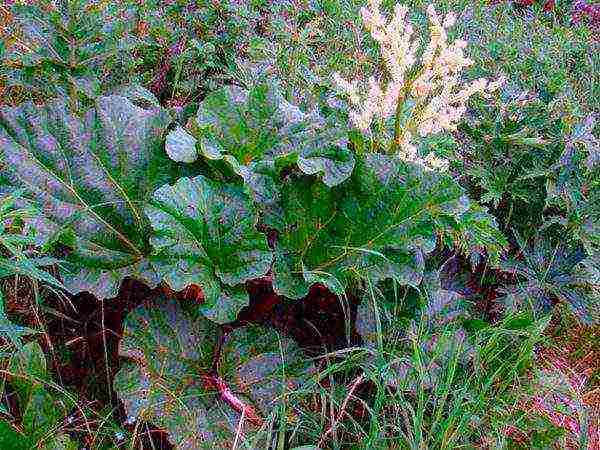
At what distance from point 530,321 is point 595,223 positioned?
0.58m

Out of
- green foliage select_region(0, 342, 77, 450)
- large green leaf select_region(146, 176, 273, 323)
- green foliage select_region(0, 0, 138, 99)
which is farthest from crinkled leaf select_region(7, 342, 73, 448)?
green foliage select_region(0, 0, 138, 99)

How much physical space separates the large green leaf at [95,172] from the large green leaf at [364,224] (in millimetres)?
381

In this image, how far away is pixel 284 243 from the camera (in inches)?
81.4

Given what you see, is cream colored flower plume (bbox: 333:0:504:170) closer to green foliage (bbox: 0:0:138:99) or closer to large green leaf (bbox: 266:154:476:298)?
large green leaf (bbox: 266:154:476:298)

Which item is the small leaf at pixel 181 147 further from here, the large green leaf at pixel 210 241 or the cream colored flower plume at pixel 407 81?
the cream colored flower plume at pixel 407 81

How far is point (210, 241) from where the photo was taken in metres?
1.93

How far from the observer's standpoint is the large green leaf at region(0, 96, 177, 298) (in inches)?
76.6

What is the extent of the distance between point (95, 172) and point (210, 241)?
41cm

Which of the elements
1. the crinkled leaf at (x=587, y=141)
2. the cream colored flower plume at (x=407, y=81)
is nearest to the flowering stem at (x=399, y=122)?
the cream colored flower plume at (x=407, y=81)

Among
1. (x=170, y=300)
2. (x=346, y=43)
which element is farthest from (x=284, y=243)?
(x=346, y=43)

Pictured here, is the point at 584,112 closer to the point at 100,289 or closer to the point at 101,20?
the point at 101,20

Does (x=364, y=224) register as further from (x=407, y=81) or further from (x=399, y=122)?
(x=407, y=81)

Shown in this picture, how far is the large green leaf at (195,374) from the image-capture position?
1.82 metres

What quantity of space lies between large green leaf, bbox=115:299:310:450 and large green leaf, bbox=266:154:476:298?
210mm
